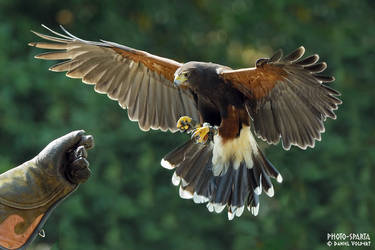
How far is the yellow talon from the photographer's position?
15.2 ft

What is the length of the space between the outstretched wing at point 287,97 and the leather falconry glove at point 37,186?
173 centimetres

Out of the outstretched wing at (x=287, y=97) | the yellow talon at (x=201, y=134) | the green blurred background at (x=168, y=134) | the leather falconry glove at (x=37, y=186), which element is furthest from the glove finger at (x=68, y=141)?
the green blurred background at (x=168, y=134)

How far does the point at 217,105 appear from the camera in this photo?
4695 millimetres

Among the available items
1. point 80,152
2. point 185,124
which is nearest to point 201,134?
point 185,124

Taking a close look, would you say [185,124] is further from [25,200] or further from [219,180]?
[25,200]

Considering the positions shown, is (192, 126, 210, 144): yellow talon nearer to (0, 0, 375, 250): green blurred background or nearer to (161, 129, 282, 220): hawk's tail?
(161, 129, 282, 220): hawk's tail

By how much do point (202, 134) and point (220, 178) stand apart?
481 mm

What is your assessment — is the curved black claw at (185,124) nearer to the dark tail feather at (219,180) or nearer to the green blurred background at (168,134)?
the dark tail feather at (219,180)

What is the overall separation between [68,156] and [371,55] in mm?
7055

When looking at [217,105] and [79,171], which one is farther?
[217,105]

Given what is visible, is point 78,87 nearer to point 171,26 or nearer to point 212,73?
point 171,26

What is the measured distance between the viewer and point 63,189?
112 inches

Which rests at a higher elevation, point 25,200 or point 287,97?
point 287,97

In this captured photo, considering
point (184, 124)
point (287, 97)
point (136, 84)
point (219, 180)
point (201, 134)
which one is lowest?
point (219, 180)
